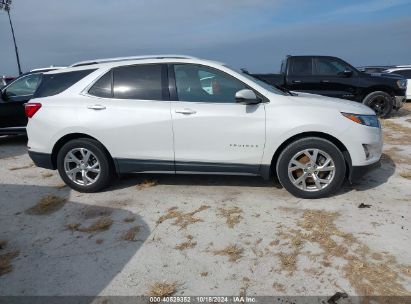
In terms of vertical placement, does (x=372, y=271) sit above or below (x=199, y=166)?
below

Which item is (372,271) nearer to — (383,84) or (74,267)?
(74,267)

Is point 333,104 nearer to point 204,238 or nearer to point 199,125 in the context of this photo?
point 199,125

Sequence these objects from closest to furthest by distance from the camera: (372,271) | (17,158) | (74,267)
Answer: (372,271) → (74,267) → (17,158)

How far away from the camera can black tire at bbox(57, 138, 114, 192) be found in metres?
4.77

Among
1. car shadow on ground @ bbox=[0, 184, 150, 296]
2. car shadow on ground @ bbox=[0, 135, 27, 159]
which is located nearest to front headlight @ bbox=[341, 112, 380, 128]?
car shadow on ground @ bbox=[0, 184, 150, 296]

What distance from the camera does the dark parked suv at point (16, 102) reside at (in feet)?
27.0

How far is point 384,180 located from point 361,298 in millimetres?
2893

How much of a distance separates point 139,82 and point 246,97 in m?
1.43

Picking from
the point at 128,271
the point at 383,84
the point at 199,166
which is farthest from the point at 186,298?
the point at 383,84

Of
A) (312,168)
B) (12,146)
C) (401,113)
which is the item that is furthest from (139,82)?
(401,113)

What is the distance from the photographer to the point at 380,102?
1066 cm

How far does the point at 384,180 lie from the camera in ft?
16.9

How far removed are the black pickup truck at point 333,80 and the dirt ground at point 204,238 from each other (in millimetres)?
5335

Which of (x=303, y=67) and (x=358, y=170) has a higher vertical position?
(x=303, y=67)
